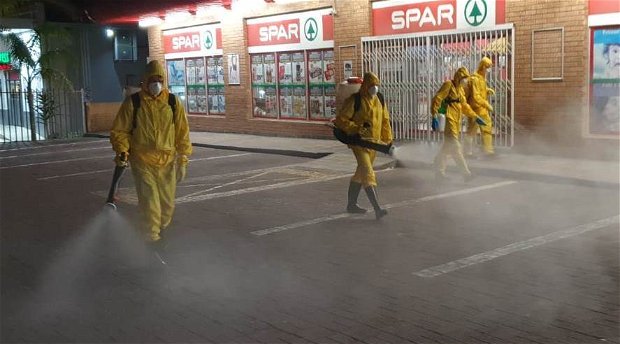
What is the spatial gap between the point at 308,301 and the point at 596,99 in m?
9.29

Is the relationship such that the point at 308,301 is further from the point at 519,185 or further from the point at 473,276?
the point at 519,185

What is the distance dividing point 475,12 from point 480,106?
9.95ft

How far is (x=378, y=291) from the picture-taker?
592 cm

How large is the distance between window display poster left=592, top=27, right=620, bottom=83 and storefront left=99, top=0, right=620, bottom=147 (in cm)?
2

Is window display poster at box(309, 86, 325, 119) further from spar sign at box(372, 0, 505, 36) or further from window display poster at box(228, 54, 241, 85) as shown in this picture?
window display poster at box(228, 54, 241, 85)

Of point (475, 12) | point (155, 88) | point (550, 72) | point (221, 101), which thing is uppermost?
point (475, 12)

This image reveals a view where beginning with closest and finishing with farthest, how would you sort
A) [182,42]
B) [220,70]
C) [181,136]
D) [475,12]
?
[181,136] < [475,12] < [220,70] < [182,42]

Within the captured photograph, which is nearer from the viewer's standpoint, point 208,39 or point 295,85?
point 295,85

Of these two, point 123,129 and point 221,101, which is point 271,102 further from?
point 123,129

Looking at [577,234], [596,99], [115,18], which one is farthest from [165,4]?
[577,234]

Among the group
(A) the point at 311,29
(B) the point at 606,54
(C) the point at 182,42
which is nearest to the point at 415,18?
(A) the point at 311,29

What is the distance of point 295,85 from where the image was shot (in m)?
19.8

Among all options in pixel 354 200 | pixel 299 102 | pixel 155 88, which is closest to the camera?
pixel 155 88

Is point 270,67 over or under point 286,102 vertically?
over
